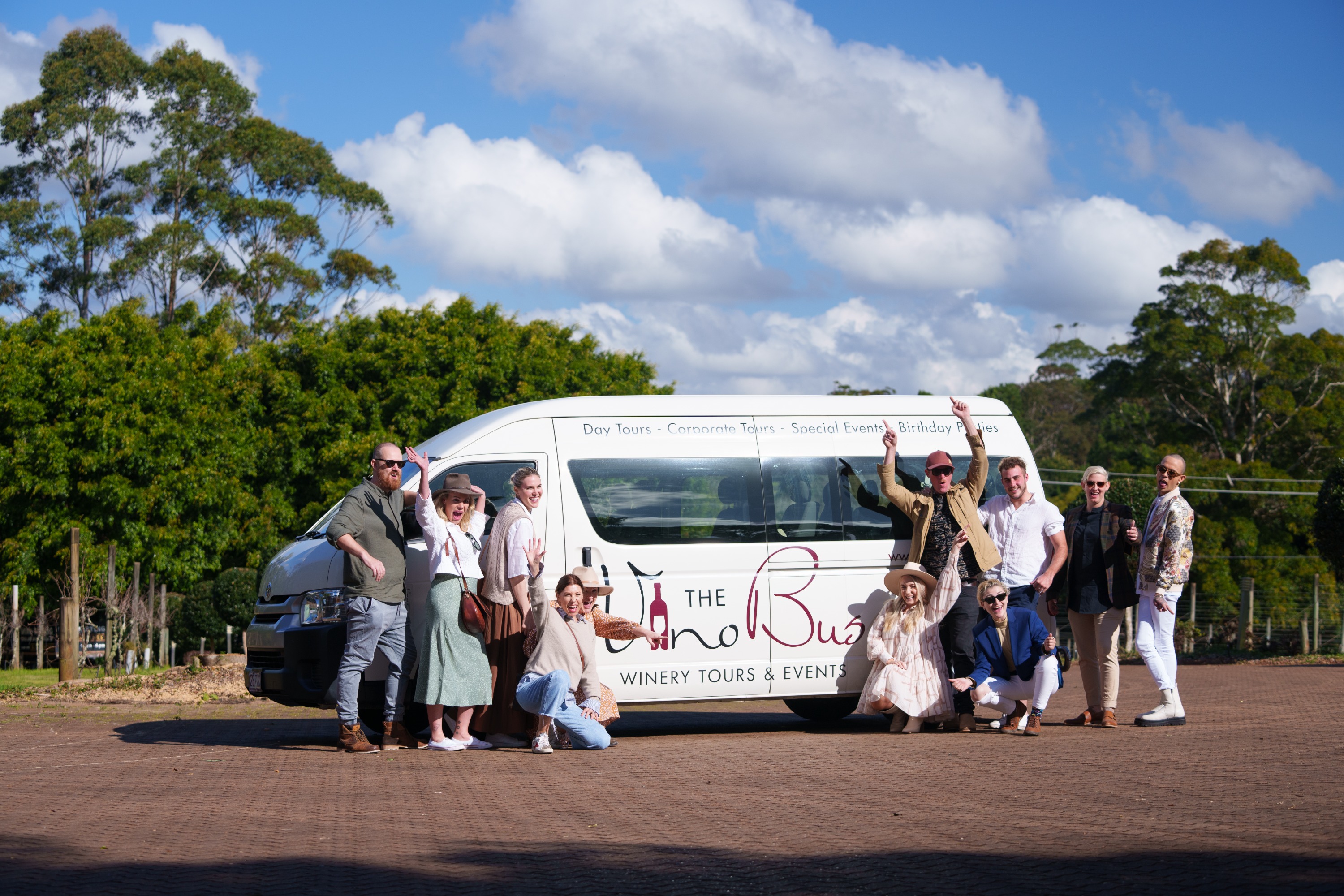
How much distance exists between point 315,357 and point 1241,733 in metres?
24.4

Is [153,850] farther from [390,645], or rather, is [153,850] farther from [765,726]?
[765,726]

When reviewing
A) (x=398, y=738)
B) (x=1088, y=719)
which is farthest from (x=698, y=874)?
(x=1088, y=719)

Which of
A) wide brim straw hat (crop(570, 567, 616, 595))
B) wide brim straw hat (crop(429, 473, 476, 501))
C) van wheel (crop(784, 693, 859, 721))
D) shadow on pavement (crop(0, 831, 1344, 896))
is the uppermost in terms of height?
wide brim straw hat (crop(429, 473, 476, 501))

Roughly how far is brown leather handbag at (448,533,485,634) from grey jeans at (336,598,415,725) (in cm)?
41

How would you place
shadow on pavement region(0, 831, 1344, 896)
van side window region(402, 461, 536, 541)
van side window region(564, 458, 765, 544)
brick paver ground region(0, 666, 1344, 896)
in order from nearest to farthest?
shadow on pavement region(0, 831, 1344, 896) → brick paver ground region(0, 666, 1344, 896) → van side window region(402, 461, 536, 541) → van side window region(564, 458, 765, 544)

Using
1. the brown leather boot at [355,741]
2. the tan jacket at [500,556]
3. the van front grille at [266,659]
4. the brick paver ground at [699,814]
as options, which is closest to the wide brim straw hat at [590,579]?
the tan jacket at [500,556]

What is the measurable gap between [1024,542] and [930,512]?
2.38 feet

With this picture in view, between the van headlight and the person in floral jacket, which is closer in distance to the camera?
the van headlight

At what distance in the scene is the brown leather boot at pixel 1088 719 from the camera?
10141 millimetres

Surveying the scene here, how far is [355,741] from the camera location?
8.82 meters

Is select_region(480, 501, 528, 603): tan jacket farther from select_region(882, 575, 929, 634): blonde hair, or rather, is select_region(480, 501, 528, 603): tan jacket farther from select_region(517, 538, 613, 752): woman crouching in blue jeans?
select_region(882, 575, 929, 634): blonde hair

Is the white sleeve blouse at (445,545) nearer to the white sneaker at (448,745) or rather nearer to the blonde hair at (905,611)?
the white sneaker at (448,745)

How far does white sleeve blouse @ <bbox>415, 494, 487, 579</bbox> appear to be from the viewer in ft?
28.3

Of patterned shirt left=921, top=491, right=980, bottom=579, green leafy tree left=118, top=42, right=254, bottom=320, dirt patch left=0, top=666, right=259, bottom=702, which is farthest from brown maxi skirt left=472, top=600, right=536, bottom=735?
green leafy tree left=118, top=42, right=254, bottom=320
